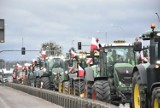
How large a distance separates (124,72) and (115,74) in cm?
52

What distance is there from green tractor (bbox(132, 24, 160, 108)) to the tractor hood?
18.6 ft

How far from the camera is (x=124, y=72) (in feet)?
61.6

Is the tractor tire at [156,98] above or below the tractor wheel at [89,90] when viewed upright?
above

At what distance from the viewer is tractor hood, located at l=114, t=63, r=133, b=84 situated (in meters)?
18.7

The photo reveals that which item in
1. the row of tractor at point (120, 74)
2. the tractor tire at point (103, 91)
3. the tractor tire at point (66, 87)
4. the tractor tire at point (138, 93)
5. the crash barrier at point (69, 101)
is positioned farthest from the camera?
the tractor tire at point (66, 87)

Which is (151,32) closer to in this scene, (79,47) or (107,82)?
(107,82)

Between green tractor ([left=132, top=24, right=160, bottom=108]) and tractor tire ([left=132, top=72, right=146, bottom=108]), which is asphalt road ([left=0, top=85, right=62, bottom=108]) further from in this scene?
green tractor ([left=132, top=24, right=160, bottom=108])

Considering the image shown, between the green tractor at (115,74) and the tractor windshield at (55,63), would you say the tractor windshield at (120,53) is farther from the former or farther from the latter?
the tractor windshield at (55,63)

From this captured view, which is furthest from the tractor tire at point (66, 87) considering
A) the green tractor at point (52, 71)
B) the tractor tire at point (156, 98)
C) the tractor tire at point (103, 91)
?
the tractor tire at point (156, 98)

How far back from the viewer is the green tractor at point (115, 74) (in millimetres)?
18734

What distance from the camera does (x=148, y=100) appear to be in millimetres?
11914

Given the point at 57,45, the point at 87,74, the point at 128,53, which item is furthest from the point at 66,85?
the point at 57,45

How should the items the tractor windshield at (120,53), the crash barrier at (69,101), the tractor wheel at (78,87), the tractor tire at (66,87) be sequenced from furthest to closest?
the tractor tire at (66,87), the tractor wheel at (78,87), the tractor windshield at (120,53), the crash barrier at (69,101)

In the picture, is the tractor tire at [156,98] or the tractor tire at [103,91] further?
the tractor tire at [103,91]
